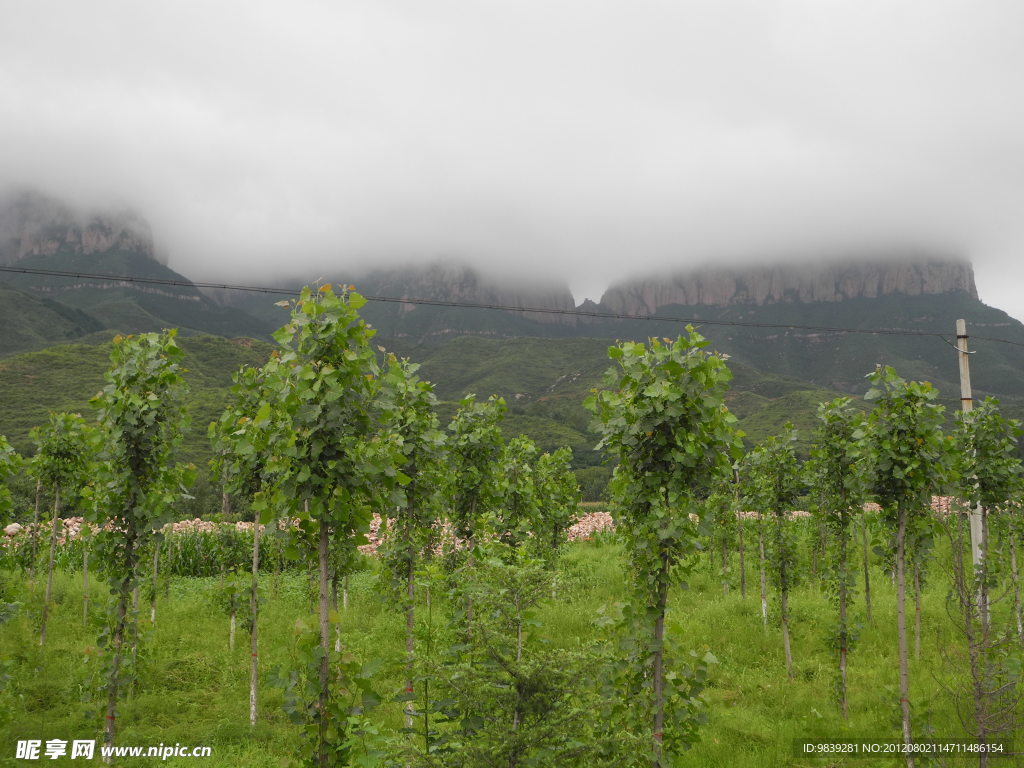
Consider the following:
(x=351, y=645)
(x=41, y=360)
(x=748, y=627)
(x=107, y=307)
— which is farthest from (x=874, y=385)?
(x=107, y=307)

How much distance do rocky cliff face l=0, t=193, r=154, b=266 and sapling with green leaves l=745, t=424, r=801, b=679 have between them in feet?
637

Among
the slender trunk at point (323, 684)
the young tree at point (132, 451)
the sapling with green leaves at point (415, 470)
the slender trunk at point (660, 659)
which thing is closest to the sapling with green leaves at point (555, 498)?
the sapling with green leaves at point (415, 470)

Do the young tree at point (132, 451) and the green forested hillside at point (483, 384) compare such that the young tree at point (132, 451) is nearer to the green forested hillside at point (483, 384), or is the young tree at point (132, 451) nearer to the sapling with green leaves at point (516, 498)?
the sapling with green leaves at point (516, 498)

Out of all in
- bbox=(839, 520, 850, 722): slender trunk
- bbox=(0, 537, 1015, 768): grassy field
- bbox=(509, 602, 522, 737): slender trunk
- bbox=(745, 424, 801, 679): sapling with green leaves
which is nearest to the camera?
bbox=(509, 602, 522, 737): slender trunk

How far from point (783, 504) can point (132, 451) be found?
11458 mm

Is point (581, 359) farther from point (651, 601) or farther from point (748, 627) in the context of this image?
point (651, 601)

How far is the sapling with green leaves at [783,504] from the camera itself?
1154cm

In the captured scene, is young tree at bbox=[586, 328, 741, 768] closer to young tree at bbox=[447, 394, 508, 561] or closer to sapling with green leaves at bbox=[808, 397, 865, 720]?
young tree at bbox=[447, 394, 508, 561]

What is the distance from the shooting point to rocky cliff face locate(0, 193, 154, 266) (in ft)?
539

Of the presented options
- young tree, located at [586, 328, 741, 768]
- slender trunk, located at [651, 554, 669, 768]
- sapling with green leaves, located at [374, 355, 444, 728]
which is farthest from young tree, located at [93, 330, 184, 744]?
slender trunk, located at [651, 554, 669, 768]

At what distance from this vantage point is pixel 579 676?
3.61 m

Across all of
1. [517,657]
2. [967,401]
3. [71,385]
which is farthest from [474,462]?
[71,385]

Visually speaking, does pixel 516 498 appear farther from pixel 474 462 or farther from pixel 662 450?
pixel 662 450

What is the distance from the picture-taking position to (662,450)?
18.1 feet
